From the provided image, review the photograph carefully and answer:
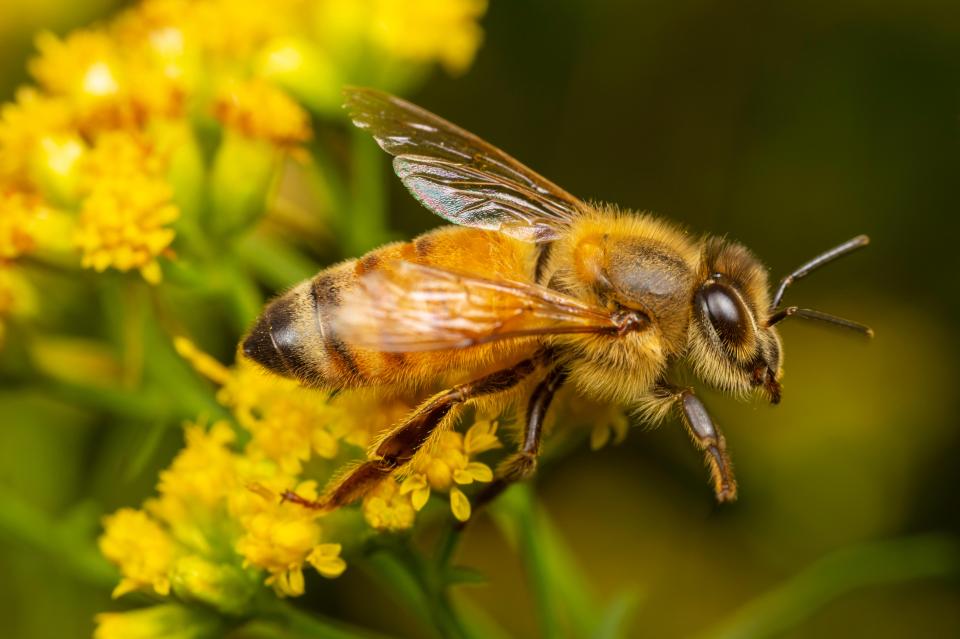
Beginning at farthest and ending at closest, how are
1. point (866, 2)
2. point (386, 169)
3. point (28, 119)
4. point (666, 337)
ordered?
point (386, 169), point (866, 2), point (28, 119), point (666, 337)

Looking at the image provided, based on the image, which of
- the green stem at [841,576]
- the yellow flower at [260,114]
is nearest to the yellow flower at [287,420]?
the yellow flower at [260,114]

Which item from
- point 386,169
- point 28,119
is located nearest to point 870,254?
point 386,169

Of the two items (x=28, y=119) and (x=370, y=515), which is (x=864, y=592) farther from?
(x=28, y=119)

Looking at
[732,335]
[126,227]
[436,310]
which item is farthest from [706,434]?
[126,227]

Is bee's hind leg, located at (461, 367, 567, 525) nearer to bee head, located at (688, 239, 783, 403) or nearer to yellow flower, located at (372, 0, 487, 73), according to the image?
bee head, located at (688, 239, 783, 403)

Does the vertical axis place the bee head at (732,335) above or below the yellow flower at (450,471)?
above

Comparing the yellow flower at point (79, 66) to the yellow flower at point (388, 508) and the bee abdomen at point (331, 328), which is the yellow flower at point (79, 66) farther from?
the yellow flower at point (388, 508)

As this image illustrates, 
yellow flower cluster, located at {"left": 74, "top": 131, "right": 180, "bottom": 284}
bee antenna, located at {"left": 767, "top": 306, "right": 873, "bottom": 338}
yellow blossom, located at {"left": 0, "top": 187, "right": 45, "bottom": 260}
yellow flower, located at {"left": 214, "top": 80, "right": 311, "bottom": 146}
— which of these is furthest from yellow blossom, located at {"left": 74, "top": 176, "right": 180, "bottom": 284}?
bee antenna, located at {"left": 767, "top": 306, "right": 873, "bottom": 338}
